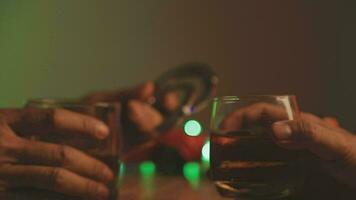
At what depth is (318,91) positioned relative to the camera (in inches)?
88.5

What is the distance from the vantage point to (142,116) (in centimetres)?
113

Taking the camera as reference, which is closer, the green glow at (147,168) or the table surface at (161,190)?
the table surface at (161,190)

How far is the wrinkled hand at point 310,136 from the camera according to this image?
56 cm

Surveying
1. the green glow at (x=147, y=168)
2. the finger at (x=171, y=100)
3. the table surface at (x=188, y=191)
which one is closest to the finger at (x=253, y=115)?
the table surface at (x=188, y=191)

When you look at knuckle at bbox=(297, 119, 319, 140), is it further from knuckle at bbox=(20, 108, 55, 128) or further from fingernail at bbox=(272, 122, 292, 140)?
knuckle at bbox=(20, 108, 55, 128)

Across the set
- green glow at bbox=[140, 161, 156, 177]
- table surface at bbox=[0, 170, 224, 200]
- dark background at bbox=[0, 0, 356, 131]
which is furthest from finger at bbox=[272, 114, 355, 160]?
dark background at bbox=[0, 0, 356, 131]

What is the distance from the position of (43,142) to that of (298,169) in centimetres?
32

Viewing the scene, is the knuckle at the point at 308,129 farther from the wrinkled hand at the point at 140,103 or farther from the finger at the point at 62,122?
the wrinkled hand at the point at 140,103

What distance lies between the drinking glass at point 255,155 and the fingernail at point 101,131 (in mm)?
138

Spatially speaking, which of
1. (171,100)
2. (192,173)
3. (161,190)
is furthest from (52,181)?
(171,100)

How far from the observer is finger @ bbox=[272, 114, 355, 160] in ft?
1.83

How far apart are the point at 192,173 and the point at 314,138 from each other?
0.54 metres

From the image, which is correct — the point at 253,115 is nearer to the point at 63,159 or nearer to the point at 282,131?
the point at 282,131

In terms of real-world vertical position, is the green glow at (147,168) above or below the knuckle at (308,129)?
below
